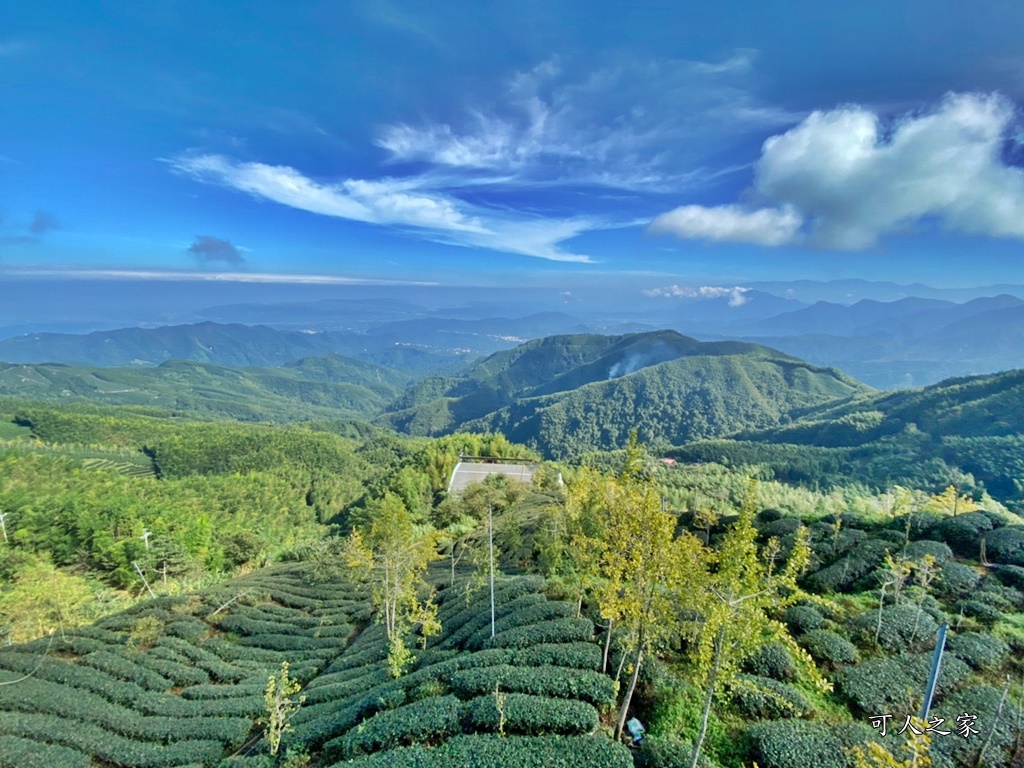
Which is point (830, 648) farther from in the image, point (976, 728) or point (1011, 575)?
point (1011, 575)

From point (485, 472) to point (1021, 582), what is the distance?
217 ft

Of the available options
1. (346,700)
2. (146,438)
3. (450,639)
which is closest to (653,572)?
(450,639)

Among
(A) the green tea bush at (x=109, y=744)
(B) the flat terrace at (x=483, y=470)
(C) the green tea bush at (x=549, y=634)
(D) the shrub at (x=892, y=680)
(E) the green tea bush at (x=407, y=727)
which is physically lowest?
(B) the flat terrace at (x=483, y=470)

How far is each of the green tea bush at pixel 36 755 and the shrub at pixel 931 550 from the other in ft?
135

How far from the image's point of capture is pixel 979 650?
16.7 m

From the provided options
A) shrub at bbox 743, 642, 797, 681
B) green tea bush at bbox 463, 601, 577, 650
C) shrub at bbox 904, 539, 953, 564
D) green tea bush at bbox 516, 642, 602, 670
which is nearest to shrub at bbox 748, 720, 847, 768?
shrub at bbox 743, 642, 797, 681

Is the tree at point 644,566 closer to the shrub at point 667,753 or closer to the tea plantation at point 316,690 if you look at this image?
the shrub at point 667,753

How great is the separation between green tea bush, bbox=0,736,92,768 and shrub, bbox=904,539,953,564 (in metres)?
41.2

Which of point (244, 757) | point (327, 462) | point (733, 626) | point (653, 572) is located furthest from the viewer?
point (327, 462)

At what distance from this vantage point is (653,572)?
12.9 m

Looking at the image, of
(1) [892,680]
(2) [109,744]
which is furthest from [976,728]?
(2) [109,744]

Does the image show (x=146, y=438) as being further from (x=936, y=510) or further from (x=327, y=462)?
(x=936, y=510)

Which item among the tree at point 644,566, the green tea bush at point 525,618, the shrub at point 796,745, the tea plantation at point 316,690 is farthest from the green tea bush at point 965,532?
the tree at point 644,566

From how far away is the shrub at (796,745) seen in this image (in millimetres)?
12133
